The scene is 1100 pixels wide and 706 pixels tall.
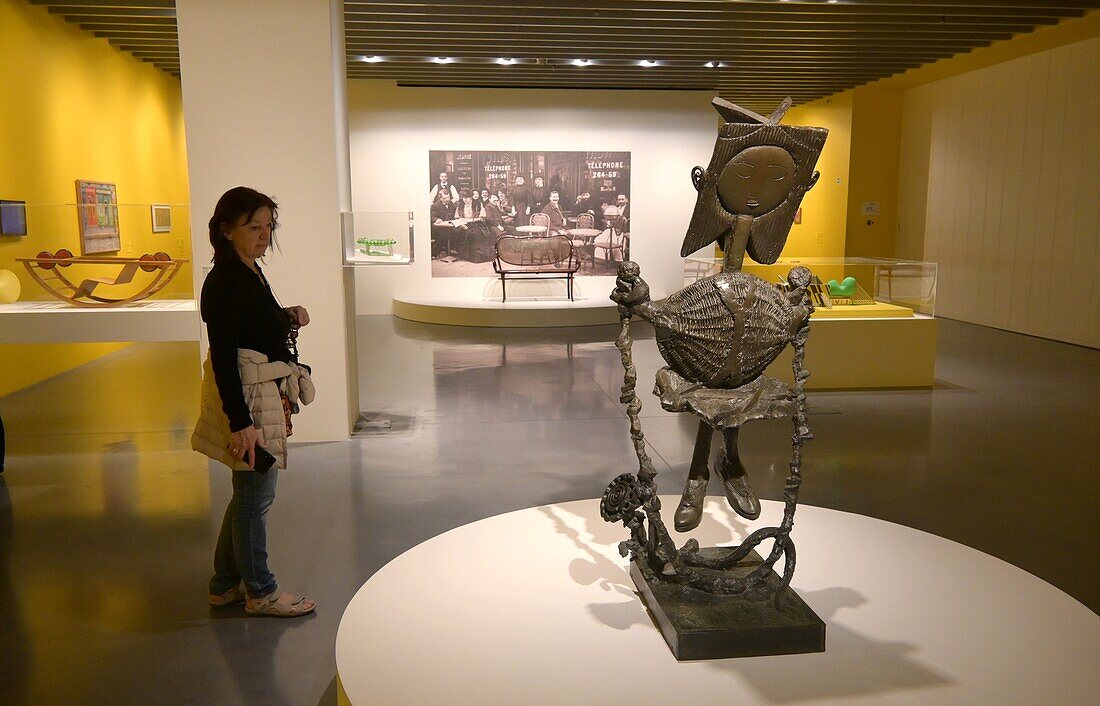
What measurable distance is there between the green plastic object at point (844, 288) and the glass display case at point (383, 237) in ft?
12.5

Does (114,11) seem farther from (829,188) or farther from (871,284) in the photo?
(829,188)

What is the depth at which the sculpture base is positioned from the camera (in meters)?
2.23

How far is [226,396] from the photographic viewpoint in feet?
9.32

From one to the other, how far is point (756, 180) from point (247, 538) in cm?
211

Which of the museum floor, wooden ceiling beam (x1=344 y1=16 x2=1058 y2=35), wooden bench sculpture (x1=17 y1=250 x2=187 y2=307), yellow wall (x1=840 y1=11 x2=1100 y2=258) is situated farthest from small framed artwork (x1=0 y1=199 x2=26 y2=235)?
yellow wall (x1=840 y1=11 x2=1100 y2=258)

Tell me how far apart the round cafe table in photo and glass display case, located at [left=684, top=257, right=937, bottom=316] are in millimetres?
4766

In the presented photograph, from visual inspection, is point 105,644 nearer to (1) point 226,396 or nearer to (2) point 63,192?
(1) point 226,396

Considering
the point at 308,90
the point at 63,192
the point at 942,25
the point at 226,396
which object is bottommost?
the point at 226,396

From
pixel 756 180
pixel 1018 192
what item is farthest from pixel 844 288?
pixel 756 180

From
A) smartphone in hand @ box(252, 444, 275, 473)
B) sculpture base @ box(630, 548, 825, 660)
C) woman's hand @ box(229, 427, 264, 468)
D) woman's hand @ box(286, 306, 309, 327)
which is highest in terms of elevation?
woman's hand @ box(286, 306, 309, 327)

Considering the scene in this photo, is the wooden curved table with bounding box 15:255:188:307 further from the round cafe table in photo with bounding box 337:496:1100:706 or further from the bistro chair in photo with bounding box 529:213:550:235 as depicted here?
the bistro chair in photo with bounding box 529:213:550:235

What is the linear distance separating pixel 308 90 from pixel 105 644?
11.4 feet

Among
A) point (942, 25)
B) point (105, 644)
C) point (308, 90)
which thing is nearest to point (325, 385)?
point (308, 90)

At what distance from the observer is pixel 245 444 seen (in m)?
2.87
